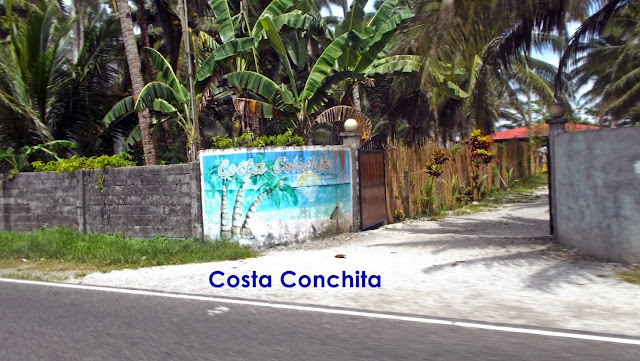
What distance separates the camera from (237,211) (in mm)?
10562

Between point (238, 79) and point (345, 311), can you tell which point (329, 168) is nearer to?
point (238, 79)

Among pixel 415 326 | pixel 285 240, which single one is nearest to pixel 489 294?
pixel 415 326

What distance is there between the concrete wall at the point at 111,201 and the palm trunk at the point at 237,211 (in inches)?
36.0

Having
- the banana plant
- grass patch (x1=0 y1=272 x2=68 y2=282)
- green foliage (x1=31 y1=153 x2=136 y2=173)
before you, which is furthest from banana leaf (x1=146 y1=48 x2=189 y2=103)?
grass patch (x1=0 y1=272 x2=68 y2=282)

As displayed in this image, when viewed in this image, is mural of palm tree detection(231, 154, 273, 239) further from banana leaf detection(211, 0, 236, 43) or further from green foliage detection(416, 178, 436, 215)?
green foliage detection(416, 178, 436, 215)

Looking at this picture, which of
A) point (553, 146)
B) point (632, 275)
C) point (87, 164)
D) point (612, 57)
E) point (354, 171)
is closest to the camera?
point (632, 275)

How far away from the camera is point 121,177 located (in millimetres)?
12242

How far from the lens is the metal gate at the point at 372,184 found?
12000 mm

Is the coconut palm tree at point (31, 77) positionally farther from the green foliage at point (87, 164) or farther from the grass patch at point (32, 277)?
the grass patch at point (32, 277)

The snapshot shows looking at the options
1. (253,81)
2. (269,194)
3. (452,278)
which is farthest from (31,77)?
(452,278)

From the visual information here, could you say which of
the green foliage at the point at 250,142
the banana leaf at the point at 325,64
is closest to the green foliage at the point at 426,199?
the banana leaf at the point at 325,64

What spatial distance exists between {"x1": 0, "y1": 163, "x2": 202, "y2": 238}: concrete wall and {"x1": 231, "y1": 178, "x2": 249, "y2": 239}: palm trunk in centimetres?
92

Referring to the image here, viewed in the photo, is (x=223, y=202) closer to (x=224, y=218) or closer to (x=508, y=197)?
(x=224, y=218)

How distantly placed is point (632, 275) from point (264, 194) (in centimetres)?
632
